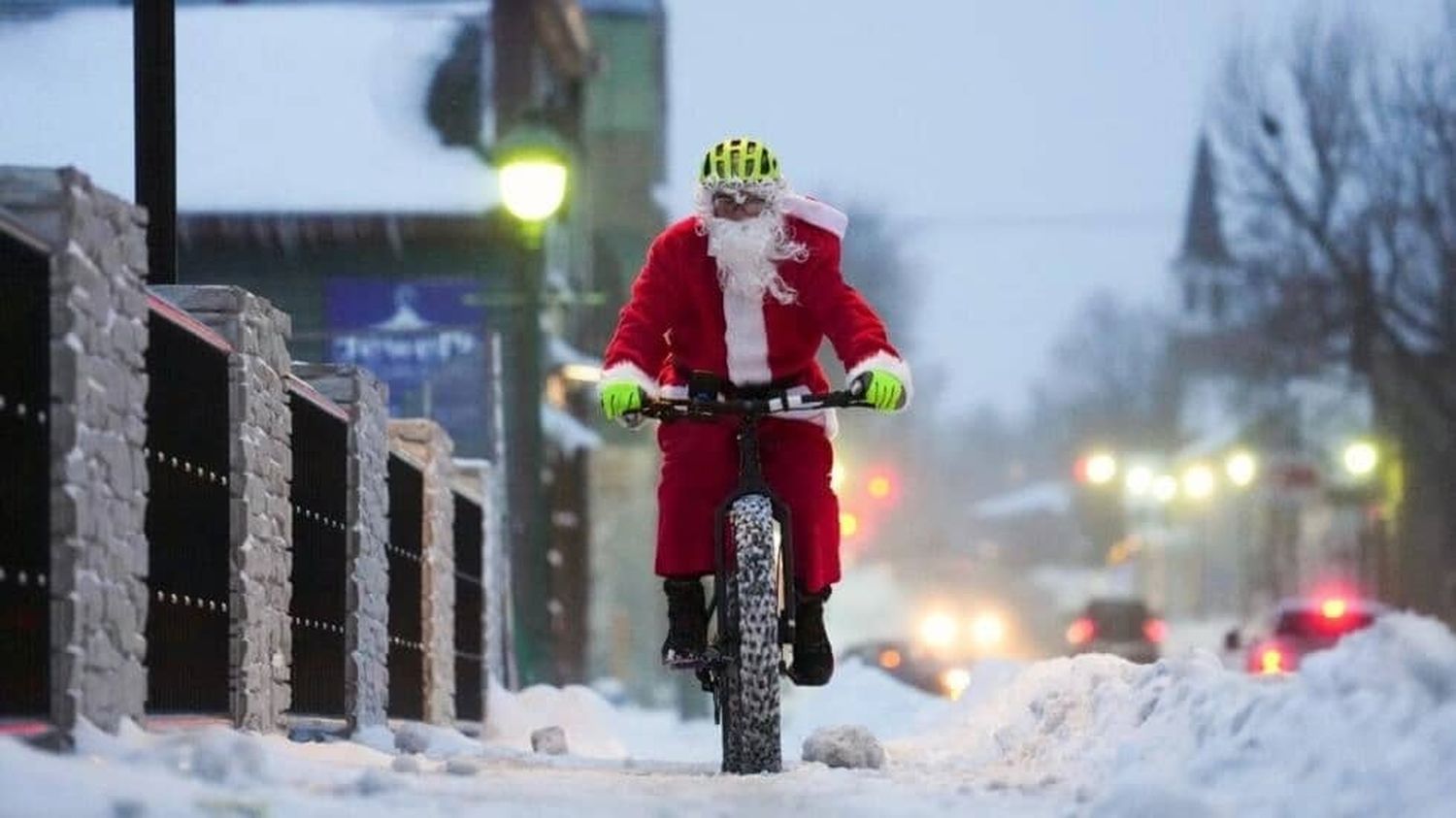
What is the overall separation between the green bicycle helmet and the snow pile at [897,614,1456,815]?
1883 mm

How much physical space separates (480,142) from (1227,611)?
197ft

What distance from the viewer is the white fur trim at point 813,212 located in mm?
9891

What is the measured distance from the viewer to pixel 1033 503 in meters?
148

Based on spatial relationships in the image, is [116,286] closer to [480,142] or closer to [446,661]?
[446,661]

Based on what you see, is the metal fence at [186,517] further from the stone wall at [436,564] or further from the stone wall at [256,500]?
the stone wall at [436,564]

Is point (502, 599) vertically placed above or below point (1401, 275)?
below

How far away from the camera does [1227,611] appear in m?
91.1

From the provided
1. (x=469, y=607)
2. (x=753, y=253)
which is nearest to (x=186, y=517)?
(x=753, y=253)

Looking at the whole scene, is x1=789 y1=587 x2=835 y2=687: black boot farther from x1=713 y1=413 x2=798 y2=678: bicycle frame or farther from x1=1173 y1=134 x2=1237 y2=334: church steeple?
x1=1173 y1=134 x2=1237 y2=334: church steeple

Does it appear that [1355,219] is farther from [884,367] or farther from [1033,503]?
[1033,503]

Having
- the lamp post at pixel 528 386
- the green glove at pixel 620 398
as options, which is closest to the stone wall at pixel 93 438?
the green glove at pixel 620 398

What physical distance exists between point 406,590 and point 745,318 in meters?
4.54

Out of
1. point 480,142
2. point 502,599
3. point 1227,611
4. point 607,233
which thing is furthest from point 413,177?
point 1227,611

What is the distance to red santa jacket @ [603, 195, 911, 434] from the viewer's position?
32.1 feet
